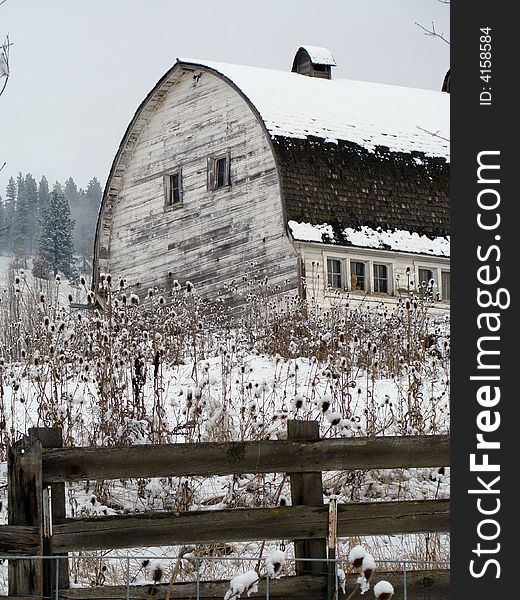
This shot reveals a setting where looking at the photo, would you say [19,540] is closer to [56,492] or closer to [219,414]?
[56,492]

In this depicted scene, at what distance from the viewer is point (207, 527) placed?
720 cm

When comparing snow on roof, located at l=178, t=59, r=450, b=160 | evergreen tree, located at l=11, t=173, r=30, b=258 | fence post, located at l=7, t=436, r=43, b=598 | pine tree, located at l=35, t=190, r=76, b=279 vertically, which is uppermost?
evergreen tree, located at l=11, t=173, r=30, b=258

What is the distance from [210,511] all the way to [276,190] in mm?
17830

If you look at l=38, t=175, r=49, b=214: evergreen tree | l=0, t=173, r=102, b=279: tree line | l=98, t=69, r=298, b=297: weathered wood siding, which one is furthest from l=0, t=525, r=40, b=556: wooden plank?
A: l=38, t=175, r=49, b=214: evergreen tree

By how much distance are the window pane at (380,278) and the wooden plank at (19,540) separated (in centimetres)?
1906

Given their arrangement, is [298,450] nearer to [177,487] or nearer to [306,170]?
[177,487]

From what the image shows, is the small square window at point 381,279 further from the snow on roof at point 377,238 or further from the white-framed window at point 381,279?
the snow on roof at point 377,238

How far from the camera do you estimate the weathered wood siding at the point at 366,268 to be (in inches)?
960

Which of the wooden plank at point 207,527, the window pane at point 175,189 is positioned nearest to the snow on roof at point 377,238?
the window pane at point 175,189

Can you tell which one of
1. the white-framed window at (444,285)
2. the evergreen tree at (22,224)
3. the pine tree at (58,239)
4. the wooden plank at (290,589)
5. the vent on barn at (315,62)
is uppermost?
the evergreen tree at (22,224)

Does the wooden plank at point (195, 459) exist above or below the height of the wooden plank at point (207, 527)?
above

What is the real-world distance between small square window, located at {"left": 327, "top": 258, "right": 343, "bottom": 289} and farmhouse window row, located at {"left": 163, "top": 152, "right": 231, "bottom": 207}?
3.46 meters

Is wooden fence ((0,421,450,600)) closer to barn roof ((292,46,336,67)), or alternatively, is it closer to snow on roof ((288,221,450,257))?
snow on roof ((288,221,450,257))

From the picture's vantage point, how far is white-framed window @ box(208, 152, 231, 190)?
1047 inches
